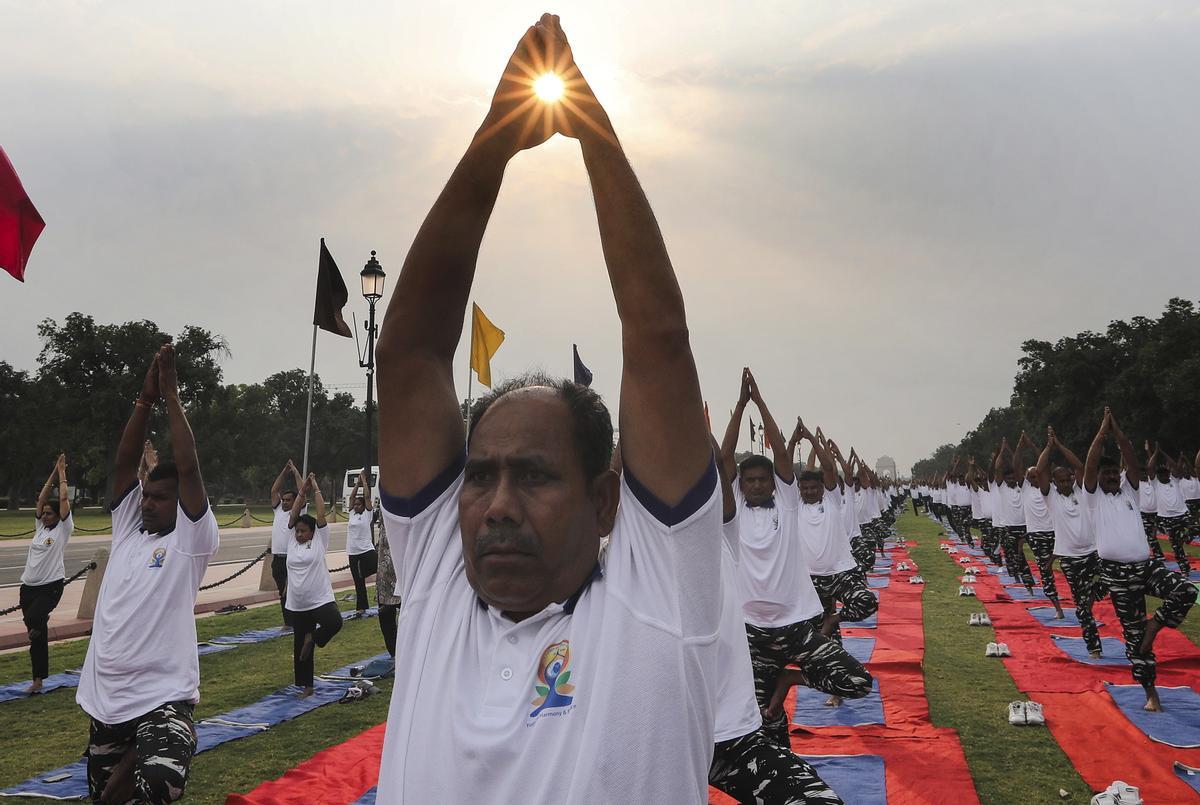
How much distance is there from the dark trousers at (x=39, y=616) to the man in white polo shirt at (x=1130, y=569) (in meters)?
12.4

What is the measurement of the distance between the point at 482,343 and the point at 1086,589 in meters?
10.1

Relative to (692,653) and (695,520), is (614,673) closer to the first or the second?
(692,653)

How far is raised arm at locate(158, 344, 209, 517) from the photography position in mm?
4969

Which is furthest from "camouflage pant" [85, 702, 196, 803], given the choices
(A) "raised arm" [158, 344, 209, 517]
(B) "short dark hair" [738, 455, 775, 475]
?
(B) "short dark hair" [738, 455, 775, 475]

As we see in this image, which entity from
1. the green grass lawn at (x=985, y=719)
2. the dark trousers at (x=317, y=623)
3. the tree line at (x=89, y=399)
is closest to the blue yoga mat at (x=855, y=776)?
the green grass lawn at (x=985, y=719)

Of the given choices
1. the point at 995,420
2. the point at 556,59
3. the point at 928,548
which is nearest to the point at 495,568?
the point at 556,59

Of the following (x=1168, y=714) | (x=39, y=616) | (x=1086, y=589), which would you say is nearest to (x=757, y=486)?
(x=1168, y=714)

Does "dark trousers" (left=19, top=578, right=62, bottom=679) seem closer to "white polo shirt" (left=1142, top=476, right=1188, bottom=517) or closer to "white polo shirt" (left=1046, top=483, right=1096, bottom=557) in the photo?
"white polo shirt" (left=1046, top=483, right=1096, bottom=557)

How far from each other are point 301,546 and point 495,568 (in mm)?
9867

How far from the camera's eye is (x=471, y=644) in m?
1.77

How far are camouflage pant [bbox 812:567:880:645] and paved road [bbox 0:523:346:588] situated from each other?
57.9 feet

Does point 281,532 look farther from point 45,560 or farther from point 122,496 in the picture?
point 122,496

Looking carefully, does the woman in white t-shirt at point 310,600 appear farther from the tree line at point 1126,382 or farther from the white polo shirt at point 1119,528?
the tree line at point 1126,382

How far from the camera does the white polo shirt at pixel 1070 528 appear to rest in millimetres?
11072
